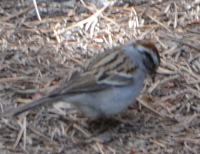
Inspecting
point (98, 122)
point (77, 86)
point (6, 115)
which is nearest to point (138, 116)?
point (98, 122)

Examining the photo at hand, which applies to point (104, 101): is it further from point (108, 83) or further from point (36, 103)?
point (36, 103)

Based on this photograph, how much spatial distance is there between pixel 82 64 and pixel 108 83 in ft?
2.65

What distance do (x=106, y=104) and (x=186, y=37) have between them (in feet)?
5.59

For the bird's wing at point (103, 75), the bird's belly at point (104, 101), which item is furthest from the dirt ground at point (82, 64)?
the bird's wing at point (103, 75)

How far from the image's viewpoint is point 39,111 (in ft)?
20.0

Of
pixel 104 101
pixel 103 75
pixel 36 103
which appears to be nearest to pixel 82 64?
pixel 103 75

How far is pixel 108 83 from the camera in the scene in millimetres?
5871

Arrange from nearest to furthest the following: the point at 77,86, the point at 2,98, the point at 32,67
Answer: the point at 77,86 < the point at 2,98 < the point at 32,67

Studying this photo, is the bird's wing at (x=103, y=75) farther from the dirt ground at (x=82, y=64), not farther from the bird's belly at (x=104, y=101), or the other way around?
the dirt ground at (x=82, y=64)

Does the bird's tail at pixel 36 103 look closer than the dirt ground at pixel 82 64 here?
Yes

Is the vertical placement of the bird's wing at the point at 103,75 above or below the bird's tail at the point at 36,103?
above

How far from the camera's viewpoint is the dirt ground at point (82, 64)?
579cm

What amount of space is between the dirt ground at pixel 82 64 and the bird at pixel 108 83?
228 millimetres

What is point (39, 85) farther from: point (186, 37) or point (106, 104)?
point (186, 37)
